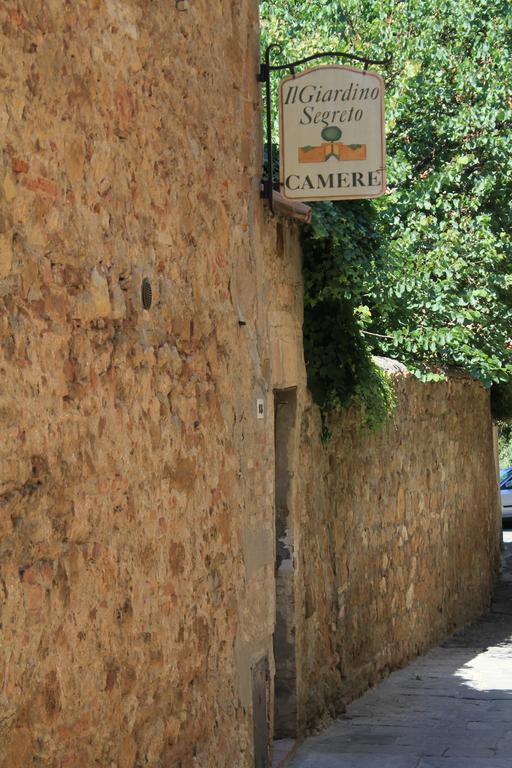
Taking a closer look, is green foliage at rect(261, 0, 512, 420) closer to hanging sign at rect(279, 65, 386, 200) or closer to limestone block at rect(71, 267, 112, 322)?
hanging sign at rect(279, 65, 386, 200)

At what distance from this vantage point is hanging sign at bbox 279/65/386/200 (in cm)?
689


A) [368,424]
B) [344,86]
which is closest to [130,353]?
[344,86]

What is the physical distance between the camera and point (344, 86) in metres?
6.93

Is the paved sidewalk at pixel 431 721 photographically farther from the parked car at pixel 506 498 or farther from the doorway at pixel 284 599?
the parked car at pixel 506 498

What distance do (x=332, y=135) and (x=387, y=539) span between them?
412 centimetres

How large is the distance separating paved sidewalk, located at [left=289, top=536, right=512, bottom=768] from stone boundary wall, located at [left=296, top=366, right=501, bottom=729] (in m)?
0.17

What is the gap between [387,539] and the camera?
1004cm

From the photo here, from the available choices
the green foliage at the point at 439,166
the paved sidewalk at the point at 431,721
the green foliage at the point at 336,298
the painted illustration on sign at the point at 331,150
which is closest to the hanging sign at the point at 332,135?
the painted illustration on sign at the point at 331,150

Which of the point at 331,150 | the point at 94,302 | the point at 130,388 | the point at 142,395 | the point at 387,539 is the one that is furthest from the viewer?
the point at 387,539

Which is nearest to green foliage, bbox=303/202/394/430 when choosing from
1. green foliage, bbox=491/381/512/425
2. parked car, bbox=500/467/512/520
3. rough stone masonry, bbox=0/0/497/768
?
rough stone masonry, bbox=0/0/497/768

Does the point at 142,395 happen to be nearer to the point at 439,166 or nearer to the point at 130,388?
the point at 130,388

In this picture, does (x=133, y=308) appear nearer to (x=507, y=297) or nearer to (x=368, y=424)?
(x=368, y=424)

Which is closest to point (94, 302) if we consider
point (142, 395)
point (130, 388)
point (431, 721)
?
point (130, 388)

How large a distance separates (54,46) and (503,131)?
1107cm
